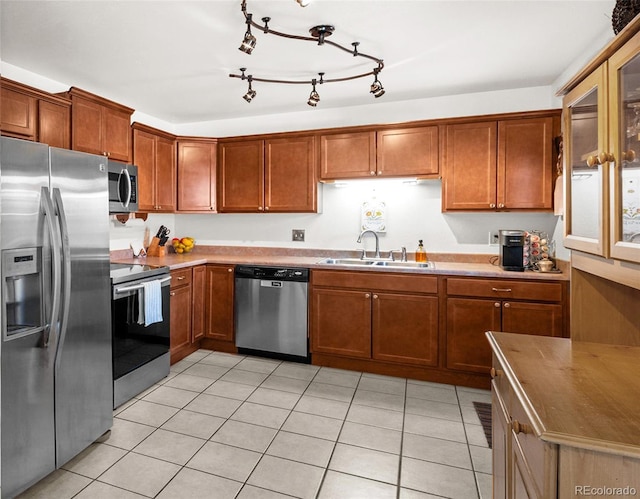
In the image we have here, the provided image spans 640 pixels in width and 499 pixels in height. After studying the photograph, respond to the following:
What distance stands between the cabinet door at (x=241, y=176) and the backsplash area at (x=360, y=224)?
305mm

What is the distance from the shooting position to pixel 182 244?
4.20 m

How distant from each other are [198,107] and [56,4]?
5.89 ft

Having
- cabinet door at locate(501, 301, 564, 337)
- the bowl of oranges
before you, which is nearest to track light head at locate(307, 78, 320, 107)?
cabinet door at locate(501, 301, 564, 337)

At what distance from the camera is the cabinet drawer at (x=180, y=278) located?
3201mm

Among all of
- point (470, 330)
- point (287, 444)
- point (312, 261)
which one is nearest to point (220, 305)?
point (312, 261)

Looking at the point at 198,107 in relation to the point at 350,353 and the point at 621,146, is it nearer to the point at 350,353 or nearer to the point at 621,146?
the point at 350,353

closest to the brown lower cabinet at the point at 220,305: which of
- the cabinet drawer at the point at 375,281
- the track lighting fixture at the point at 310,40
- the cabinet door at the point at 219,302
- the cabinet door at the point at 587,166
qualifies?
the cabinet door at the point at 219,302

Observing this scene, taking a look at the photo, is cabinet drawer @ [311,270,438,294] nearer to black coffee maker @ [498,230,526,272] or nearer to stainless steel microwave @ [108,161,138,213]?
black coffee maker @ [498,230,526,272]

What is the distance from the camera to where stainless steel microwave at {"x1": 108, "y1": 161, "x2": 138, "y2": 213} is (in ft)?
9.55

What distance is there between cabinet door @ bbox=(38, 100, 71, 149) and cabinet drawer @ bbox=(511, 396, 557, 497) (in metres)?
3.21

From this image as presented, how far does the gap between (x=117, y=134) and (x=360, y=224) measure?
2431 millimetres

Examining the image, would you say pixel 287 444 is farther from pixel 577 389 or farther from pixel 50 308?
pixel 577 389

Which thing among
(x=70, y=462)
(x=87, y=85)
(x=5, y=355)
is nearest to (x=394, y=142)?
(x=87, y=85)

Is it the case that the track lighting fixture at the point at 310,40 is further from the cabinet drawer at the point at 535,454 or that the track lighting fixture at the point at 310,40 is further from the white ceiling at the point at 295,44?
the cabinet drawer at the point at 535,454
